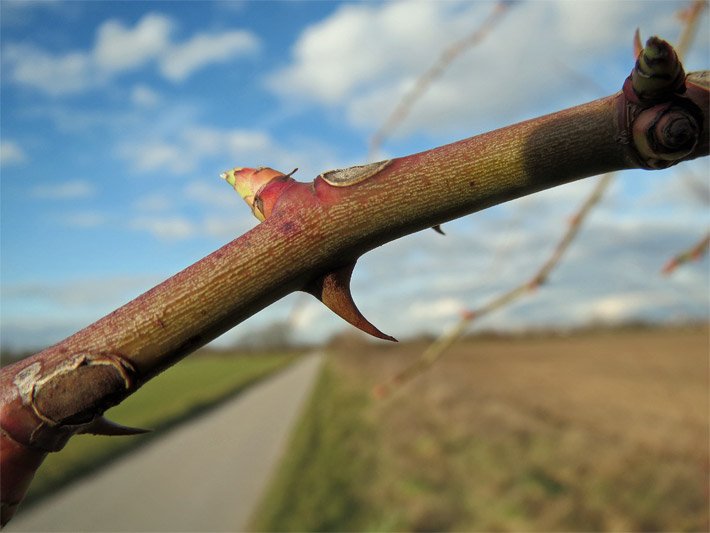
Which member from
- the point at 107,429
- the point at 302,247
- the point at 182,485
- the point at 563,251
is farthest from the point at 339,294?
the point at 182,485

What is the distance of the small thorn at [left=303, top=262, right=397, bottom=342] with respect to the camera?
58 centimetres

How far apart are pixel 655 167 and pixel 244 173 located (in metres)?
0.38

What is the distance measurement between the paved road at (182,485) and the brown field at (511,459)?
978mm

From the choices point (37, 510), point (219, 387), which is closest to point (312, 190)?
point (37, 510)

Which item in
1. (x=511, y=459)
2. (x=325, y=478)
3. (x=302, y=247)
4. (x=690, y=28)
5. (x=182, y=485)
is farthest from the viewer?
(x=182, y=485)

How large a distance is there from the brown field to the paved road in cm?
98

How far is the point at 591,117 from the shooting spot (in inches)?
23.0

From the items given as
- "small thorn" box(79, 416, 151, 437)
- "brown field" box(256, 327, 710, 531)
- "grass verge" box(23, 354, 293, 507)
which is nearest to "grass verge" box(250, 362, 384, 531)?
"brown field" box(256, 327, 710, 531)

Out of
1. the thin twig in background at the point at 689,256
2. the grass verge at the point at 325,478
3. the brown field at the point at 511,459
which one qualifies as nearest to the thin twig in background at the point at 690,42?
the thin twig in background at the point at 689,256

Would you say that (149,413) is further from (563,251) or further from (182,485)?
(563,251)

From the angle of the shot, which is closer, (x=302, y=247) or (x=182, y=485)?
(x=302, y=247)

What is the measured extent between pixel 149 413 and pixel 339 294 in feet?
83.8

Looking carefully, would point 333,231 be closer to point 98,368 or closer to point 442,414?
point 98,368

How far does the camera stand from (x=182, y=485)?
13.9 m
